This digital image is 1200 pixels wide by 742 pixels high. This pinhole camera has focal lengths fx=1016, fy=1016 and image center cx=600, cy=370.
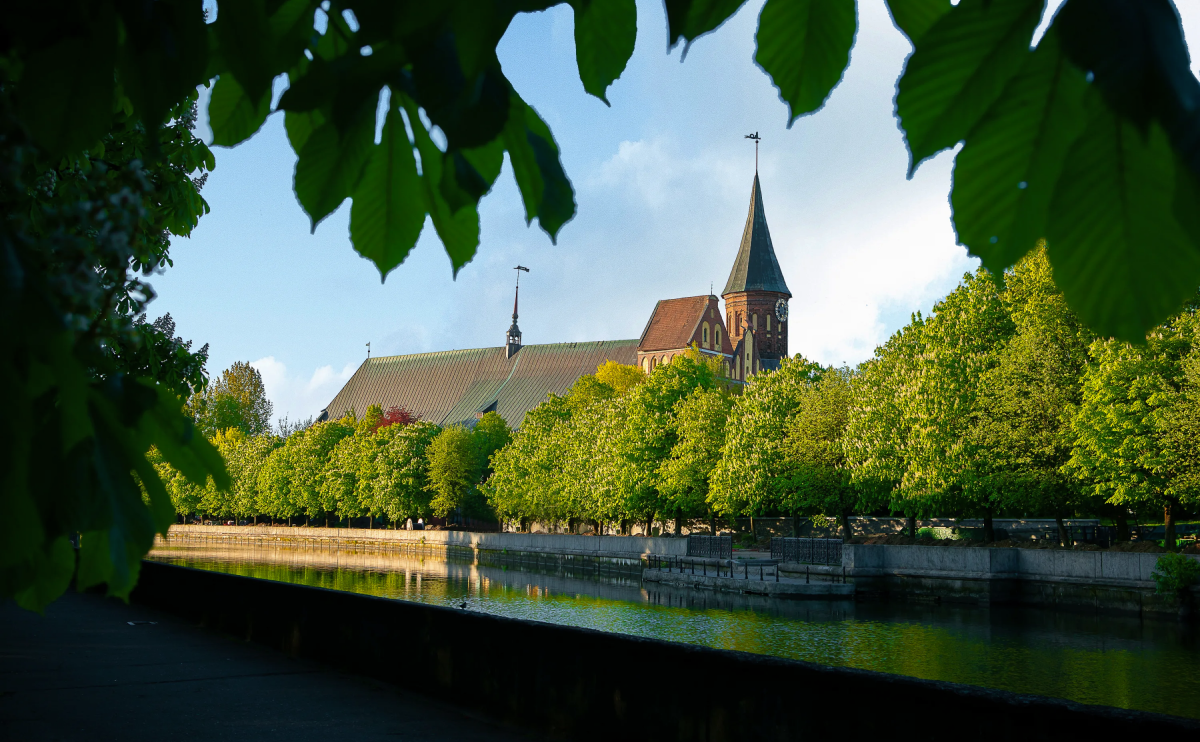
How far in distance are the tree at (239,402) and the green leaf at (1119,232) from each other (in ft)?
443

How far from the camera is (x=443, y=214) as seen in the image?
1.35 meters

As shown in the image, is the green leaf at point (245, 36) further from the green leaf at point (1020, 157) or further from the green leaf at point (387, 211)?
the green leaf at point (1020, 157)

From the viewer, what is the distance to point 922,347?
39.2 m

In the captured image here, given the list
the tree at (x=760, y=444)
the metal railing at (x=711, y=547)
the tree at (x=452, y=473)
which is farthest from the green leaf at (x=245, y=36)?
the tree at (x=452, y=473)

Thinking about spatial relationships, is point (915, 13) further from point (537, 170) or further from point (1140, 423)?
point (1140, 423)

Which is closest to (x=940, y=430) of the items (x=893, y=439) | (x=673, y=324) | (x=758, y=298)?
(x=893, y=439)

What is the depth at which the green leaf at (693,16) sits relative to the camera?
3.58ft

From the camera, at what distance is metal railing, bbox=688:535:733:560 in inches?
1563

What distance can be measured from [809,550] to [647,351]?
7425 cm

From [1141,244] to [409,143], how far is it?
85 cm

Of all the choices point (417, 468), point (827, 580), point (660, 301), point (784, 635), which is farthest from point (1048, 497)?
point (660, 301)

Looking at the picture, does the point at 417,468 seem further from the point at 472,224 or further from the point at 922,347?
the point at 472,224

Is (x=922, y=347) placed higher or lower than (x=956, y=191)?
higher

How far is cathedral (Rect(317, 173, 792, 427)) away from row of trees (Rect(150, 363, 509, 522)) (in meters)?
12.3
